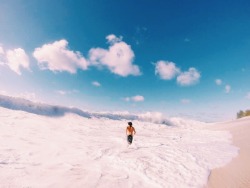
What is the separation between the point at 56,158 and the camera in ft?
39.9

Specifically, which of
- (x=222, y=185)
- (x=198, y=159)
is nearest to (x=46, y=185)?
(x=222, y=185)

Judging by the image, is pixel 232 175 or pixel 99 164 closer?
pixel 232 175

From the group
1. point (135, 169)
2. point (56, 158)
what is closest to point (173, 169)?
point (135, 169)

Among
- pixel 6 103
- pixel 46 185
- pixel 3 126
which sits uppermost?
pixel 6 103

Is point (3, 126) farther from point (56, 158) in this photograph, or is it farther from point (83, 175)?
point (83, 175)

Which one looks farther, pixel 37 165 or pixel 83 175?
pixel 37 165

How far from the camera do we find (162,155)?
14.5 meters

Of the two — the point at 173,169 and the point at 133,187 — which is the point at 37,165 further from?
the point at 173,169

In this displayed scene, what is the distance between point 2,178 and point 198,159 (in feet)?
34.4

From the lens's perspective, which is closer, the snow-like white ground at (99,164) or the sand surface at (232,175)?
the snow-like white ground at (99,164)

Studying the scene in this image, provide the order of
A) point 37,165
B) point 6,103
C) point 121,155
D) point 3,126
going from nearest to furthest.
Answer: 1. point 37,165
2. point 121,155
3. point 3,126
4. point 6,103

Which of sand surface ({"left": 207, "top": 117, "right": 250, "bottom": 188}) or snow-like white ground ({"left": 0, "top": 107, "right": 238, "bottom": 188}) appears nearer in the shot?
snow-like white ground ({"left": 0, "top": 107, "right": 238, "bottom": 188})

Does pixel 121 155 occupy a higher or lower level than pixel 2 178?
higher

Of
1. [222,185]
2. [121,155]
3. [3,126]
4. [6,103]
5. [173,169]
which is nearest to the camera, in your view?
[222,185]
